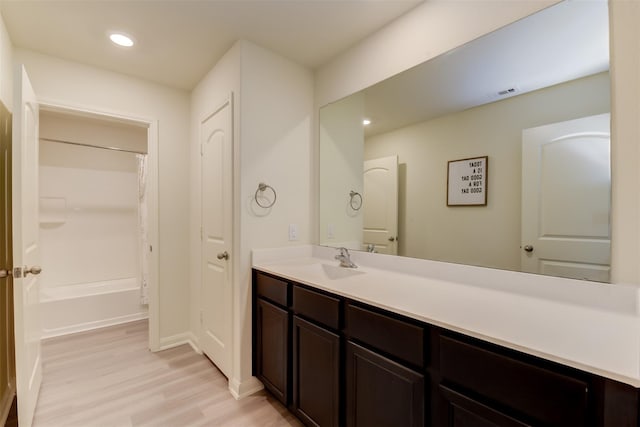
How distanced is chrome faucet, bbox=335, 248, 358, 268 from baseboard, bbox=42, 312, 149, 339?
8.89 ft

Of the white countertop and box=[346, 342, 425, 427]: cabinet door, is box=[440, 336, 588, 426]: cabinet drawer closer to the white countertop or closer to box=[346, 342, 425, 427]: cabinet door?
the white countertop

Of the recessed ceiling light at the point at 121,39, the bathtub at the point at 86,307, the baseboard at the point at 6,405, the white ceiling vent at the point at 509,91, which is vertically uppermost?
the recessed ceiling light at the point at 121,39

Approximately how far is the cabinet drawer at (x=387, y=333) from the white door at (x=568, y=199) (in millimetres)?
660

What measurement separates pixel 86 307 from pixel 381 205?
3.21 meters

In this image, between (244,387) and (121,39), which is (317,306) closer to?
(244,387)

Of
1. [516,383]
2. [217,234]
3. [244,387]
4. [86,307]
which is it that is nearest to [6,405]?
[86,307]

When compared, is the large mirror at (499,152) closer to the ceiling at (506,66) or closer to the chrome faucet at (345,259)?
the ceiling at (506,66)

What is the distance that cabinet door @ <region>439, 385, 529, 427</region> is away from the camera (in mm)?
871

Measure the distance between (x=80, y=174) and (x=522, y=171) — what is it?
175 inches

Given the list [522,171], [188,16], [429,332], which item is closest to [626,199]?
[522,171]

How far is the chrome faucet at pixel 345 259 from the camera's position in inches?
77.8

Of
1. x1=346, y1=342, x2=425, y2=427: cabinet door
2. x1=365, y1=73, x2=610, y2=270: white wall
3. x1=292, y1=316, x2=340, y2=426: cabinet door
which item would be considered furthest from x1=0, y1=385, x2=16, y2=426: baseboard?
x1=365, y1=73, x2=610, y2=270: white wall

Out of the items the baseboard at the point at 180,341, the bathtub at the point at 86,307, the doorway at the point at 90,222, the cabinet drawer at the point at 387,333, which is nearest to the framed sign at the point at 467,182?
the cabinet drawer at the point at 387,333

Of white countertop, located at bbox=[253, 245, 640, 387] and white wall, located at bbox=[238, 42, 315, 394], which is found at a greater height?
white wall, located at bbox=[238, 42, 315, 394]
